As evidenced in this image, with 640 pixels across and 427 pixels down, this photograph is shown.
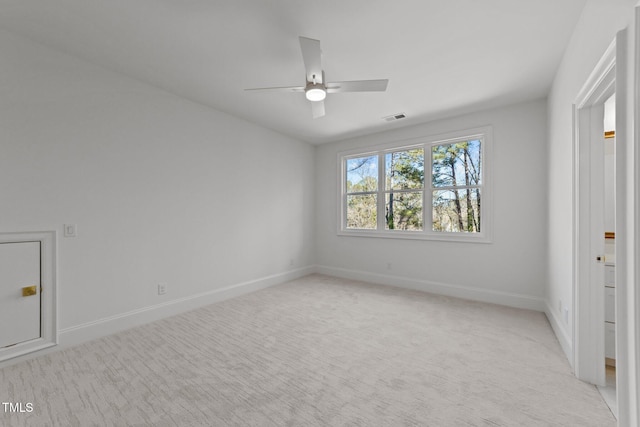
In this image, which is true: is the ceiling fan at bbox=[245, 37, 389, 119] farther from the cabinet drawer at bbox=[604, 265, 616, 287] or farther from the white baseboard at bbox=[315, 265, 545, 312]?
the white baseboard at bbox=[315, 265, 545, 312]

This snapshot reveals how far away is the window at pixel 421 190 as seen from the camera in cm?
370

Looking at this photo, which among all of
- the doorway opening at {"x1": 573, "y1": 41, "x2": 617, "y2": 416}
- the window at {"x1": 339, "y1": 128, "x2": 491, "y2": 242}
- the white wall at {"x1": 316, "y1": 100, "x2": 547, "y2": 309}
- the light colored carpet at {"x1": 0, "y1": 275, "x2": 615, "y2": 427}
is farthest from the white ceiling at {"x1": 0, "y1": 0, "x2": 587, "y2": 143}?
the light colored carpet at {"x1": 0, "y1": 275, "x2": 615, "y2": 427}

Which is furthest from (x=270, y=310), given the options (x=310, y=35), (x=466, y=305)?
(x=310, y=35)

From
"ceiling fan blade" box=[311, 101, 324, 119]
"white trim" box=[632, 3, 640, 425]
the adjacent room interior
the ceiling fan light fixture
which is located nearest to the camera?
"white trim" box=[632, 3, 640, 425]

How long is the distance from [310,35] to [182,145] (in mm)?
2061

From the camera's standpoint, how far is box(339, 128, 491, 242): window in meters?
3.70

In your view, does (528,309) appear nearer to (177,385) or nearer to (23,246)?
(177,385)

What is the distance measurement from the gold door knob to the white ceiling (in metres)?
2.07

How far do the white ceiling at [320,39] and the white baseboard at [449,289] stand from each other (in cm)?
253

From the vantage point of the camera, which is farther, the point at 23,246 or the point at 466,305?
the point at 466,305

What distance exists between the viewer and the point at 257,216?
4129mm

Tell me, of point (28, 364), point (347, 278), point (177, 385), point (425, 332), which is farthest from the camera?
point (347, 278)

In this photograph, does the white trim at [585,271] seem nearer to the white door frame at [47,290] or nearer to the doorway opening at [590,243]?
the doorway opening at [590,243]

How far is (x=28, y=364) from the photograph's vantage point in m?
2.03
